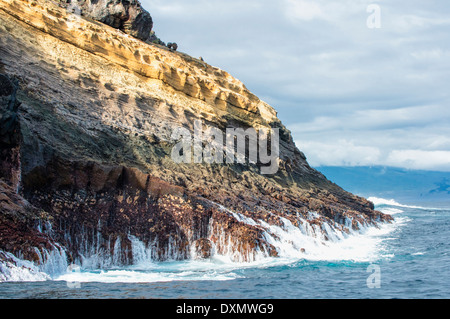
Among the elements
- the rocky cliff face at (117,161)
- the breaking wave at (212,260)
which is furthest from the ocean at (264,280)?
the rocky cliff face at (117,161)

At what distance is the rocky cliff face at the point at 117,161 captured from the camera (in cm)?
1816

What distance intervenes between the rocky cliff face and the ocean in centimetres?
136

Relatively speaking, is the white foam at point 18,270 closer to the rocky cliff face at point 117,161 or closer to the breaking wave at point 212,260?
the breaking wave at point 212,260

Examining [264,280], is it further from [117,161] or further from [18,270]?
[117,161]

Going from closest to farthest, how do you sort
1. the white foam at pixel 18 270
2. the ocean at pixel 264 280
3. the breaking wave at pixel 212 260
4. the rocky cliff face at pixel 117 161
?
the ocean at pixel 264 280
the white foam at pixel 18 270
the breaking wave at pixel 212 260
the rocky cliff face at pixel 117 161

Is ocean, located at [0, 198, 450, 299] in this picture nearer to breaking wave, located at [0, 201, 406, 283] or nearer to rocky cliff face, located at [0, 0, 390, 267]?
breaking wave, located at [0, 201, 406, 283]

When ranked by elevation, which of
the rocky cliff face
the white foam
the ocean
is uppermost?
the rocky cliff face

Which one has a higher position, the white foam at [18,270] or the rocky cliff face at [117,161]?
the rocky cliff face at [117,161]

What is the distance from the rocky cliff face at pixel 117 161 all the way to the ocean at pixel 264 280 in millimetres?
1363

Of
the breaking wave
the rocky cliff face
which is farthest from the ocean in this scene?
the rocky cliff face

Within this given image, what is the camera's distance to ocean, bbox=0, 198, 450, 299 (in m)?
12.9

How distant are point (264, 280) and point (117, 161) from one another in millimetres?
11576
